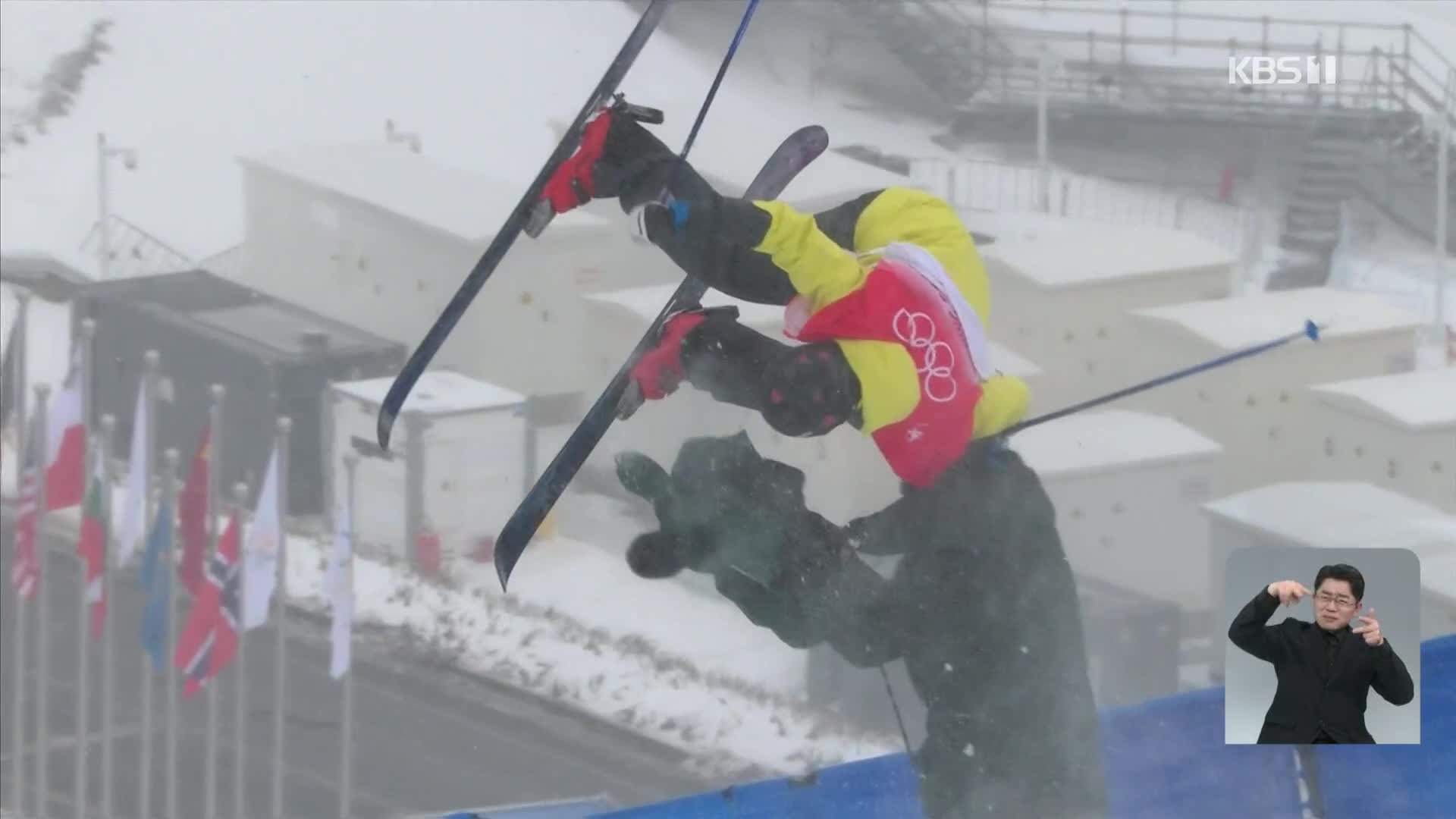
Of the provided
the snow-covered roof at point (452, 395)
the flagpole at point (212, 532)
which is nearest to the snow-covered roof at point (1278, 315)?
the snow-covered roof at point (452, 395)

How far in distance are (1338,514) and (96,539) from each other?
1892mm

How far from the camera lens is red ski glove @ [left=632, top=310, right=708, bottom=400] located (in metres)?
1.81

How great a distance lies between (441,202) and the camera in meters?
2.26

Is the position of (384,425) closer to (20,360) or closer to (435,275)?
(435,275)

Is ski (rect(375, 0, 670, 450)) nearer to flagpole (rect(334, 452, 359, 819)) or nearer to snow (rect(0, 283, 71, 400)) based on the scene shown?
flagpole (rect(334, 452, 359, 819))

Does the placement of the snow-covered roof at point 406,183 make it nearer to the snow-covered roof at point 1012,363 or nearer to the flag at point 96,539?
the snow-covered roof at point 1012,363

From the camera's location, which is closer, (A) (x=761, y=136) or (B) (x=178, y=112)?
(A) (x=761, y=136)

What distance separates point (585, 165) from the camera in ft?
5.72

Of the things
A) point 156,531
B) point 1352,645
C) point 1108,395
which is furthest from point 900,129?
point 156,531

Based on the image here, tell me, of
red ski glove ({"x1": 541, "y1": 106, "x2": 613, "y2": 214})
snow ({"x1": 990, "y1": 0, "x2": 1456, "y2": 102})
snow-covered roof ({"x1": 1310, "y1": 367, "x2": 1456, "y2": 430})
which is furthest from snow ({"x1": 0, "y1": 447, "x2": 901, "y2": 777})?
snow ({"x1": 990, "y1": 0, "x2": 1456, "y2": 102})

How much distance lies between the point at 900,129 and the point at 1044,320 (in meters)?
0.30

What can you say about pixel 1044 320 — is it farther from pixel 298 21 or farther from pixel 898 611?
pixel 298 21

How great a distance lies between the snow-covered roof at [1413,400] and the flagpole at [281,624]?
1.40 metres

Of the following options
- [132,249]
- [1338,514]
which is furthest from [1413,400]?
[132,249]
